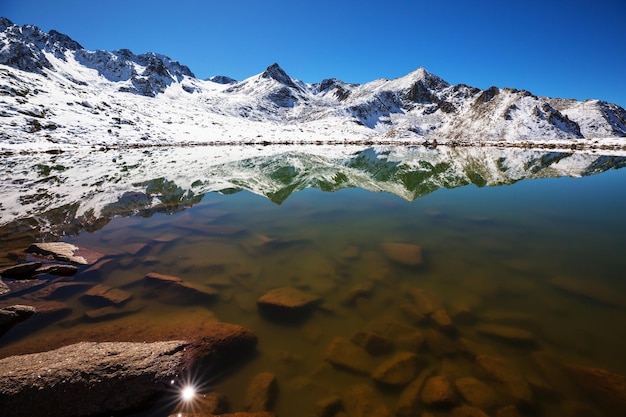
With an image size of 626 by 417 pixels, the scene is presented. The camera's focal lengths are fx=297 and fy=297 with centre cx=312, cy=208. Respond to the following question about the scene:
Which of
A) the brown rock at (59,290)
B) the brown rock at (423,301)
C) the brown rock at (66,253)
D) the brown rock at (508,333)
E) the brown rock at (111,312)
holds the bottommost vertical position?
the brown rock at (508,333)

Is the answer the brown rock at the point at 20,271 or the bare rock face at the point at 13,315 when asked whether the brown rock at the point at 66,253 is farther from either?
the bare rock face at the point at 13,315

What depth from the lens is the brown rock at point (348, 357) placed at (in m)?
6.61

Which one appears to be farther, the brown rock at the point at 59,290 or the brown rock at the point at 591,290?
the brown rock at the point at 59,290

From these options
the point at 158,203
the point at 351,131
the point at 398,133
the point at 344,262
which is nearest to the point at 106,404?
the point at 344,262

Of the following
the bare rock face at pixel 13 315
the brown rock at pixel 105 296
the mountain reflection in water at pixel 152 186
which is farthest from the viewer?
the mountain reflection in water at pixel 152 186

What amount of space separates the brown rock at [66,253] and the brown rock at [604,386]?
15.3m

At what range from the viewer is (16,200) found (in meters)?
22.1

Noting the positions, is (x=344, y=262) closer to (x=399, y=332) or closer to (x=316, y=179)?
(x=399, y=332)

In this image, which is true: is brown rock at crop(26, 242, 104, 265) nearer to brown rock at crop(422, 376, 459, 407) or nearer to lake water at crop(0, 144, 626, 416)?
lake water at crop(0, 144, 626, 416)

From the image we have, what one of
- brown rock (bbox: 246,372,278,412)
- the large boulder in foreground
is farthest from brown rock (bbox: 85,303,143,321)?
brown rock (bbox: 246,372,278,412)

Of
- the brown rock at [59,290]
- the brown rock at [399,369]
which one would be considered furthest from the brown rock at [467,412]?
the brown rock at [59,290]

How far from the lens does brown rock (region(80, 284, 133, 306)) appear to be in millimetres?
9156

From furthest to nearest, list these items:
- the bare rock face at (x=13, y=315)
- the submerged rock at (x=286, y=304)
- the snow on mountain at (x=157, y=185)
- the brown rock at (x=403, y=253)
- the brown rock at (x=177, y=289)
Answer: the snow on mountain at (x=157, y=185) → the brown rock at (x=403, y=253) → the brown rock at (x=177, y=289) → the submerged rock at (x=286, y=304) → the bare rock face at (x=13, y=315)

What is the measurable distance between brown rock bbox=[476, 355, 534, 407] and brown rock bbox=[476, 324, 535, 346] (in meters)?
0.76
